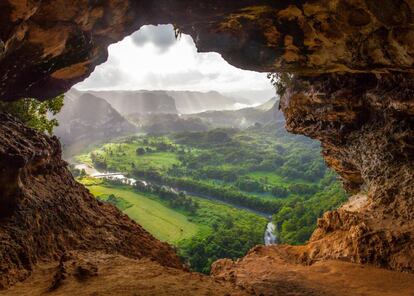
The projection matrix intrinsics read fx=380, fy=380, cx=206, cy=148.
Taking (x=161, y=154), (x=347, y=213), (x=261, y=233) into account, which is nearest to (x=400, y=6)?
(x=347, y=213)

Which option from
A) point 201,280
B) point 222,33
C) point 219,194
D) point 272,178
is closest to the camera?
point 201,280

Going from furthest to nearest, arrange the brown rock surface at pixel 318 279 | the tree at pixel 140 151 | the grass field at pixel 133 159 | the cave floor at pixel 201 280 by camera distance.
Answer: the tree at pixel 140 151 < the grass field at pixel 133 159 < the brown rock surface at pixel 318 279 < the cave floor at pixel 201 280

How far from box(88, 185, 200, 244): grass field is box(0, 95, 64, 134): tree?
5908cm

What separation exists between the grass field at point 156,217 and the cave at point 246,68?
211 feet

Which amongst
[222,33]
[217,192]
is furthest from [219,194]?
[222,33]

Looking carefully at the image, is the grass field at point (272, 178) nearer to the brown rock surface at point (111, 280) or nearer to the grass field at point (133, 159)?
the grass field at point (133, 159)

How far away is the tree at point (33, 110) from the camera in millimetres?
22656

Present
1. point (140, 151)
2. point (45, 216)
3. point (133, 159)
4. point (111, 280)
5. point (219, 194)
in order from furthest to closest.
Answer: point (140, 151)
point (133, 159)
point (219, 194)
point (45, 216)
point (111, 280)

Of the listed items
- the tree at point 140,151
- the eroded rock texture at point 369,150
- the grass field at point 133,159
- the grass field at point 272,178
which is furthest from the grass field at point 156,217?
the tree at point 140,151

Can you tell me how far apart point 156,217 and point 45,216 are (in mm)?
83460

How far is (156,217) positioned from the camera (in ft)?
321

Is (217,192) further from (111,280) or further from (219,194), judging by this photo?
(111,280)

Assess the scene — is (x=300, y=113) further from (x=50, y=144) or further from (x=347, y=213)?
(x=50, y=144)

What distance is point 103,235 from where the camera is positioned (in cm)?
1797
